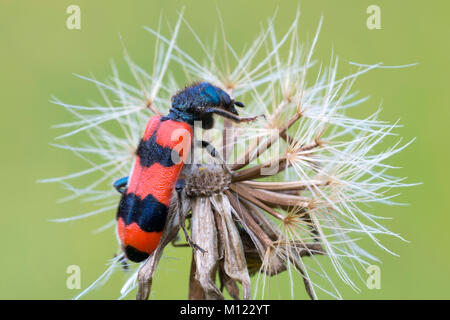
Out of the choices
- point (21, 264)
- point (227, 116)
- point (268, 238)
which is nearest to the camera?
point (268, 238)

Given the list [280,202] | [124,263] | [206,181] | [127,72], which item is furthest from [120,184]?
[127,72]

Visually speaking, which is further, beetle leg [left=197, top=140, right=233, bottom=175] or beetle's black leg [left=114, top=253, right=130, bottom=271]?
beetle's black leg [left=114, top=253, right=130, bottom=271]

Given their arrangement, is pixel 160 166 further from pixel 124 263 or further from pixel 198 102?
pixel 124 263

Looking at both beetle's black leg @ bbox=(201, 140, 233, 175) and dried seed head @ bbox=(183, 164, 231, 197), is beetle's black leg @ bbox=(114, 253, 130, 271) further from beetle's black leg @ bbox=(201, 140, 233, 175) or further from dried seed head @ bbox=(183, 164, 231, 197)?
beetle's black leg @ bbox=(201, 140, 233, 175)

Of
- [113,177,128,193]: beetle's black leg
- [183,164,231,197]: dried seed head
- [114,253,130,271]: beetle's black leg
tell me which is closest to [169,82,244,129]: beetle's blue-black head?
[183,164,231,197]: dried seed head

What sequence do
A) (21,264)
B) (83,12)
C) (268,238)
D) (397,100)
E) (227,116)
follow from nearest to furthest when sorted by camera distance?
(268,238)
(227,116)
(21,264)
(397,100)
(83,12)

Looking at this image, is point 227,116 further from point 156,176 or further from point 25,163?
point 25,163

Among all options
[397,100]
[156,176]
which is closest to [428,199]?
[397,100]

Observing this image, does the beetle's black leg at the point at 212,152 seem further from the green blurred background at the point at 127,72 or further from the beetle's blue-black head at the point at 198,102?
the green blurred background at the point at 127,72
